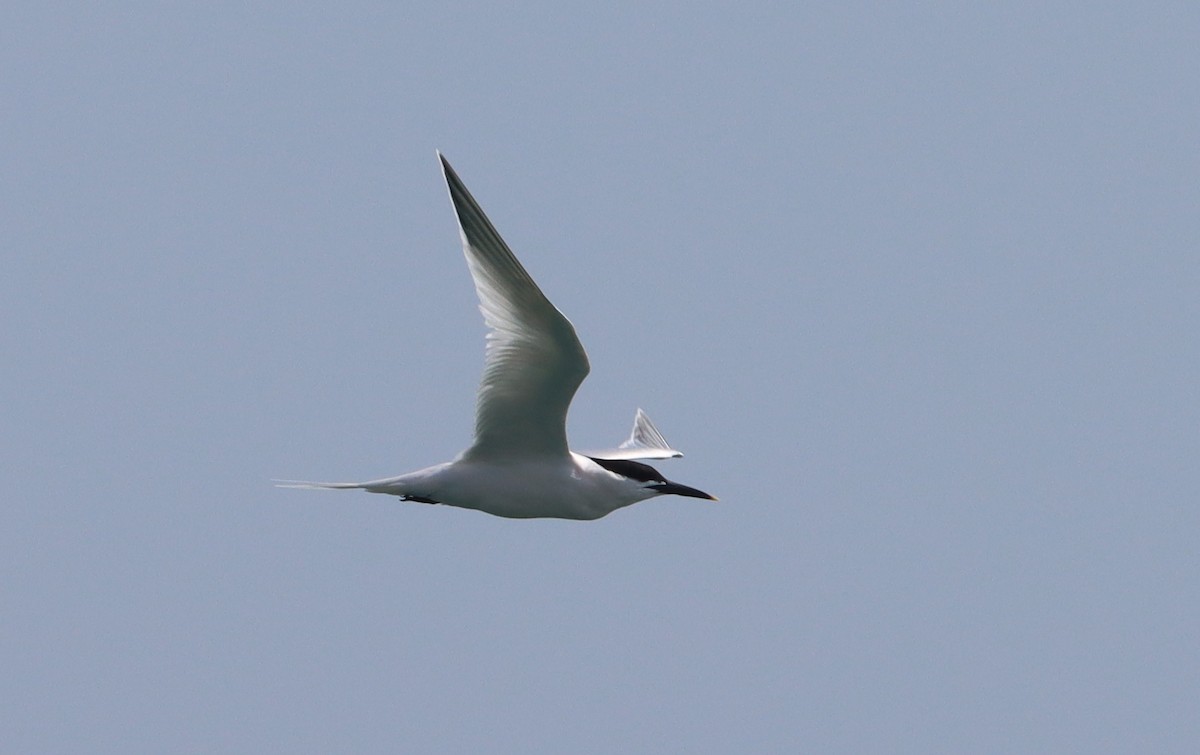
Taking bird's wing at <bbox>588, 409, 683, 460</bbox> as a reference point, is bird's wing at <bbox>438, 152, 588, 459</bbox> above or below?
above

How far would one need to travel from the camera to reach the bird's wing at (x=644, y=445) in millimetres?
12516

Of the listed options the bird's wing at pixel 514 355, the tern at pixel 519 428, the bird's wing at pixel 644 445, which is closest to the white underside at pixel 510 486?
the tern at pixel 519 428

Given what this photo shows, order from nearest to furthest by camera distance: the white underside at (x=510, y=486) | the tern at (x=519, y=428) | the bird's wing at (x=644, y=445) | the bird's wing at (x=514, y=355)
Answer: the bird's wing at (x=514, y=355) → the tern at (x=519, y=428) → the white underside at (x=510, y=486) → the bird's wing at (x=644, y=445)

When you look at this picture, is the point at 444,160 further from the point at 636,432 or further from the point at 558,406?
the point at 636,432

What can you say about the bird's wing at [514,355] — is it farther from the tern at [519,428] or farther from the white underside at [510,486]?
the white underside at [510,486]

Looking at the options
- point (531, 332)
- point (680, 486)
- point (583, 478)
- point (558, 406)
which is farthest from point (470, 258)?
point (680, 486)

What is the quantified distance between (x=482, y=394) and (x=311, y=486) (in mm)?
1424

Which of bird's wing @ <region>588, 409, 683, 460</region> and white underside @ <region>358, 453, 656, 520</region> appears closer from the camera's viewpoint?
white underside @ <region>358, 453, 656, 520</region>

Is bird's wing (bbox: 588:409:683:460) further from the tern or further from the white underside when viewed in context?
the white underside

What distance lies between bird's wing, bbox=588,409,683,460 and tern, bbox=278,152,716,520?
1631 mm

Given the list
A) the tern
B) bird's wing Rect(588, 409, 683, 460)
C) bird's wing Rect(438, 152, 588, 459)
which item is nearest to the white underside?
the tern

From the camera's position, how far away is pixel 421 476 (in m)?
9.85

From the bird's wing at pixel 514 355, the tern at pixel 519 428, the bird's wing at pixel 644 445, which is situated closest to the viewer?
the bird's wing at pixel 514 355

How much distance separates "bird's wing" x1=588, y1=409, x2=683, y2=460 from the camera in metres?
12.5
